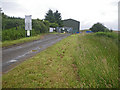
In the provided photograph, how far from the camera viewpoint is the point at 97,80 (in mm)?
2586

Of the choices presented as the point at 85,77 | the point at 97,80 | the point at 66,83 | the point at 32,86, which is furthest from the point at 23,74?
the point at 97,80

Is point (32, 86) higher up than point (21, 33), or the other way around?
point (21, 33)

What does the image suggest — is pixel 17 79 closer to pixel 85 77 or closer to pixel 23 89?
pixel 23 89

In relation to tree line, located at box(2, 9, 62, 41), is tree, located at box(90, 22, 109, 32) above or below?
below

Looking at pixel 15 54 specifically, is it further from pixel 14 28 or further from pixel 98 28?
pixel 14 28

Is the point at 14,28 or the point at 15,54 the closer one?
the point at 15,54

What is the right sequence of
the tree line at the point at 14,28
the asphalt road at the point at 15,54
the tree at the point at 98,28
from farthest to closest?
1. the tree line at the point at 14,28
2. the asphalt road at the point at 15,54
3. the tree at the point at 98,28

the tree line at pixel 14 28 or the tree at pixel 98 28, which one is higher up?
the tree line at pixel 14 28

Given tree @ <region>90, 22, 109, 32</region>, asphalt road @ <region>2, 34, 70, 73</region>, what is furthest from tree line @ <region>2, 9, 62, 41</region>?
tree @ <region>90, 22, 109, 32</region>

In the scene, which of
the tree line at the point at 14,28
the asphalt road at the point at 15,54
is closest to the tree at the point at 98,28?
the asphalt road at the point at 15,54

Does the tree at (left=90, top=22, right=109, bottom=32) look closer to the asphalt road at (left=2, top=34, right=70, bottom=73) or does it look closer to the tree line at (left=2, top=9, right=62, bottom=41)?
the asphalt road at (left=2, top=34, right=70, bottom=73)

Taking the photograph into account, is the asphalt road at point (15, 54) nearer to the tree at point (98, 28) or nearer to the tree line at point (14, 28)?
the tree at point (98, 28)

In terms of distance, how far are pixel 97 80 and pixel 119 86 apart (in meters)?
0.55

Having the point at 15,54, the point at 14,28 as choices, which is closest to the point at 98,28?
the point at 15,54
